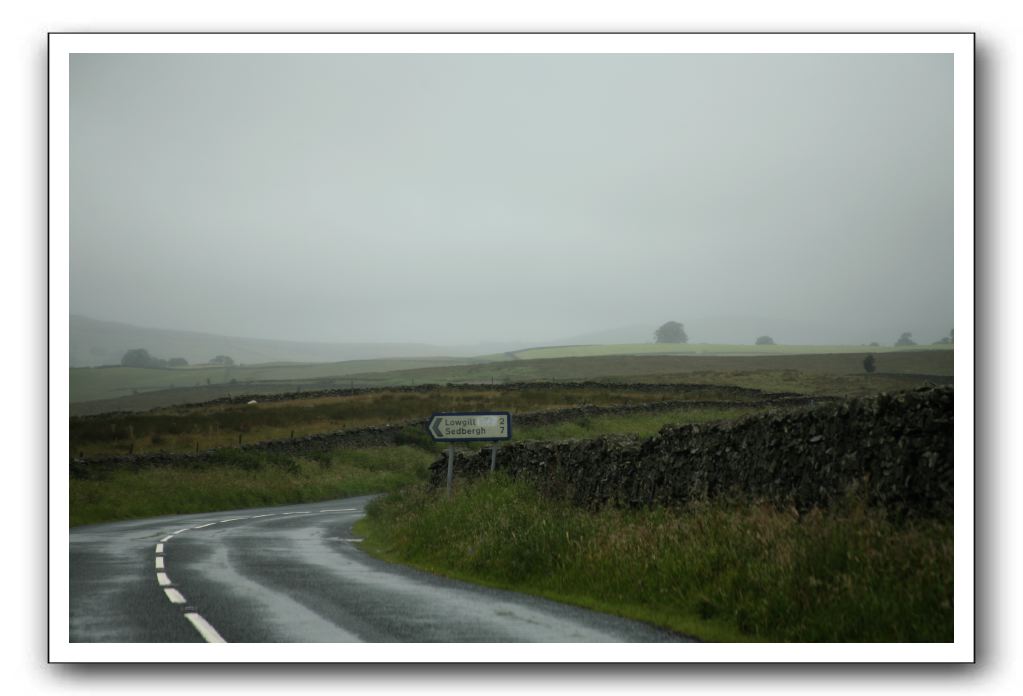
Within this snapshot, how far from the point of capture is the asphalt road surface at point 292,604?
8477mm

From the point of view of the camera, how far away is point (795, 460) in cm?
1137

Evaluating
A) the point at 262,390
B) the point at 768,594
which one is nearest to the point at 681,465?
the point at 768,594

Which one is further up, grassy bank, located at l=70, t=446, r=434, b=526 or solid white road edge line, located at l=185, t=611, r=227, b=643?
solid white road edge line, located at l=185, t=611, r=227, b=643

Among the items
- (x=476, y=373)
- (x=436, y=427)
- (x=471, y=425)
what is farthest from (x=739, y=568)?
(x=476, y=373)

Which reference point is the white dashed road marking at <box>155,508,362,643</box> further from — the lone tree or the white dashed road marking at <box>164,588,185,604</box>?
the lone tree

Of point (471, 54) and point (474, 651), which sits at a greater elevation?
point (471, 54)

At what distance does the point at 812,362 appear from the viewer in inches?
2785

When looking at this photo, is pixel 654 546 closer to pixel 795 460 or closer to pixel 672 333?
pixel 795 460

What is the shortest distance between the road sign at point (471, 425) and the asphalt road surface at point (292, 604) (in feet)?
9.69

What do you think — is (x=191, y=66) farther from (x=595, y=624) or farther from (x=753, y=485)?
(x=753, y=485)

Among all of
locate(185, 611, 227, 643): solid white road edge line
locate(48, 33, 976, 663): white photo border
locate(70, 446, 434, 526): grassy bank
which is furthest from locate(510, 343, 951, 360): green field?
locate(185, 611, 227, 643): solid white road edge line

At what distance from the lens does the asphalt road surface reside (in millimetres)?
8477

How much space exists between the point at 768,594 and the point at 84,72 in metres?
9.79
